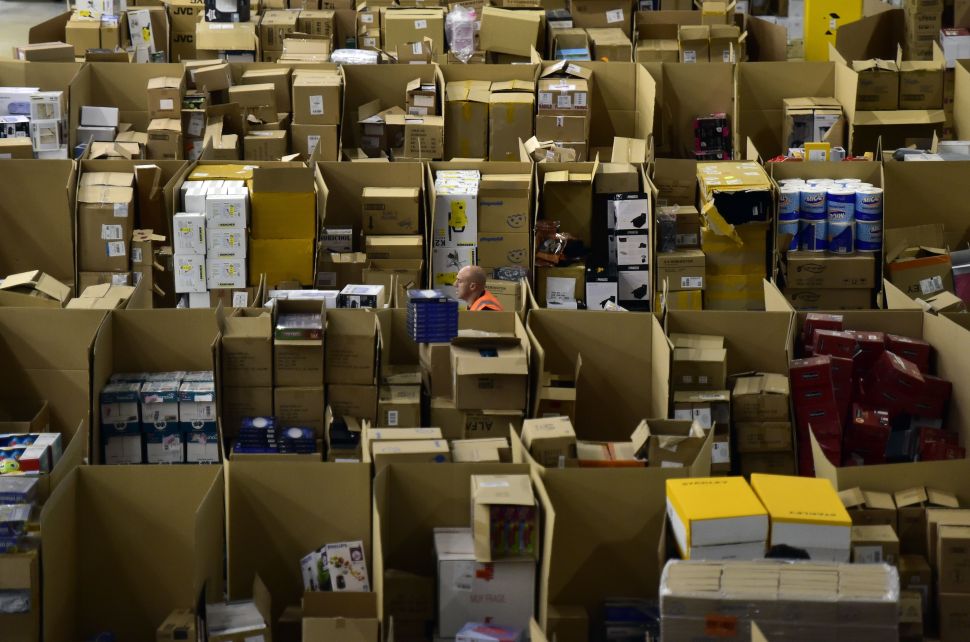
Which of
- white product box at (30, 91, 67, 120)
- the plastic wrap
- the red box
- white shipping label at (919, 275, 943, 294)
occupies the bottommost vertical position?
the plastic wrap

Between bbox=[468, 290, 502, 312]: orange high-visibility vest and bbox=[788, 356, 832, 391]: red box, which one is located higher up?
bbox=[468, 290, 502, 312]: orange high-visibility vest


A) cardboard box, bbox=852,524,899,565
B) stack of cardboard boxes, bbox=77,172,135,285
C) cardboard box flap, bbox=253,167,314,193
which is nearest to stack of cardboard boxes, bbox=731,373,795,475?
cardboard box, bbox=852,524,899,565

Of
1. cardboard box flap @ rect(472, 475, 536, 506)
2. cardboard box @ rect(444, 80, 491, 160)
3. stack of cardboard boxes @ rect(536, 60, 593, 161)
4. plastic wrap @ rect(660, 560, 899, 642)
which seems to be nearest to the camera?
plastic wrap @ rect(660, 560, 899, 642)

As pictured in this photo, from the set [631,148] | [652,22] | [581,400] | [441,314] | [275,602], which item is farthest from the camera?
[652,22]

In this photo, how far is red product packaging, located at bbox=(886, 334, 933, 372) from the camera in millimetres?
6945

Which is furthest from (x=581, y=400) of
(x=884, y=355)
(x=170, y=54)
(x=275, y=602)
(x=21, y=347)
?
(x=170, y=54)

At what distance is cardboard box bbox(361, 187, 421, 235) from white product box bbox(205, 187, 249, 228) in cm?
83

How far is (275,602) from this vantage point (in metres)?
5.53

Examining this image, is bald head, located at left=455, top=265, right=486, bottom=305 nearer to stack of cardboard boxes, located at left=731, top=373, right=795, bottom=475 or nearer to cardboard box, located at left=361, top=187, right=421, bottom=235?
cardboard box, located at left=361, top=187, right=421, bottom=235

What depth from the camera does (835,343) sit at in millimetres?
6859

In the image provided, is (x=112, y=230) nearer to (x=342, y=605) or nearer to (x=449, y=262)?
(x=449, y=262)

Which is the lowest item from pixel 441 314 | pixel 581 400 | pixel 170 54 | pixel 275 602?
pixel 275 602

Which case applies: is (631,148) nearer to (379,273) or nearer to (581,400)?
(379,273)

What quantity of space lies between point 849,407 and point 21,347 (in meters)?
4.29
